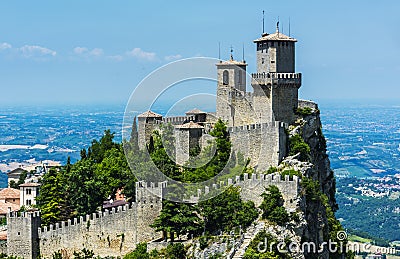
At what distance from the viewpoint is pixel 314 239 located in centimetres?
4391

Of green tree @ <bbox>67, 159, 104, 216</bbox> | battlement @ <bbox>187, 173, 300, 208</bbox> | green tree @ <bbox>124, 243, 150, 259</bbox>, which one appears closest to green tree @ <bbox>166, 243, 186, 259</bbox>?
green tree @ <bbox>124, 243, 150, 259</bbox>

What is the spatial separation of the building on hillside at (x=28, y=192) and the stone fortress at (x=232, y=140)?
13.5 metres

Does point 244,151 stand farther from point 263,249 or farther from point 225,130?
point 263,249

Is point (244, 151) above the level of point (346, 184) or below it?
above

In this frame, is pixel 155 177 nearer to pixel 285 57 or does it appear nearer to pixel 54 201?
pixel 54 201

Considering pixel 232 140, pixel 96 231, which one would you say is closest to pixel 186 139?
pixel 232 140

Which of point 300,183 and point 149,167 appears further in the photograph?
point 149,167

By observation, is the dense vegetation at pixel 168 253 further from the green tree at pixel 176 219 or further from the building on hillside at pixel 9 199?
the building on hillside at pixel 9 199

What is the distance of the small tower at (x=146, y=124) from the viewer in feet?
166

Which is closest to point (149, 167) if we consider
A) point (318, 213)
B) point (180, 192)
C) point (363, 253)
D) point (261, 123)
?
point (180, 192)

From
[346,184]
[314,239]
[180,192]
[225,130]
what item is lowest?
[346,184]

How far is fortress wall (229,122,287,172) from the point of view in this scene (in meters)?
45.2

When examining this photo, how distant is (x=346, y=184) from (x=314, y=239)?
158m

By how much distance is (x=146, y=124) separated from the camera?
50.8 metres
